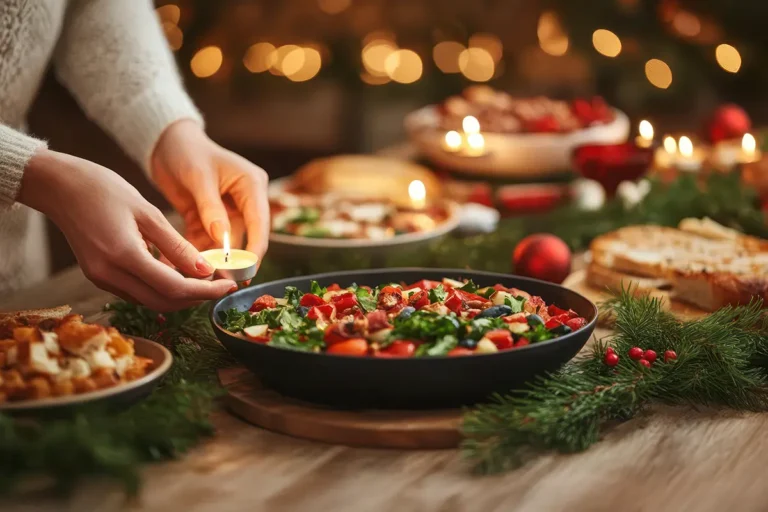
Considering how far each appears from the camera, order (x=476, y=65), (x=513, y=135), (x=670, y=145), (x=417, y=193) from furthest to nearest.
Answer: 1. (x=476, y=65)
2. (x=670, y=145)
3. (x=513, y=135)
4. (x=417, y=193)

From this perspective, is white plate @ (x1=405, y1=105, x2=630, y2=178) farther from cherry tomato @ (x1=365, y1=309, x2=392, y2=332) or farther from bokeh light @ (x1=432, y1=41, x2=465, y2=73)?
bokeh light @ (x1=432, y1=41, x2=465, y2=73)

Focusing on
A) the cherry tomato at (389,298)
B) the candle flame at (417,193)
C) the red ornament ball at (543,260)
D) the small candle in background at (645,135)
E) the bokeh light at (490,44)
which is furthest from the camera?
the bokeh light at (490,44)

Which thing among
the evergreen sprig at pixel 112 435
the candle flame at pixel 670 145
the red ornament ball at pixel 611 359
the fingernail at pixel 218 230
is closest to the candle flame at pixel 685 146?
the candle flame at pixel 670 145

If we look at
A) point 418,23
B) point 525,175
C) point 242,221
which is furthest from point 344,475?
point 418,23

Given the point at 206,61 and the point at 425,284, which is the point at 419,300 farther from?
the point at 206,61

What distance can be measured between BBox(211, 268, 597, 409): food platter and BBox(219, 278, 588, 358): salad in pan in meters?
0.02

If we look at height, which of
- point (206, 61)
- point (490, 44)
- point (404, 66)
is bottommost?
point (206, 61)

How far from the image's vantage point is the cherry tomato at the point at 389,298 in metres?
1.65

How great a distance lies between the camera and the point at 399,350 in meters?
1.44

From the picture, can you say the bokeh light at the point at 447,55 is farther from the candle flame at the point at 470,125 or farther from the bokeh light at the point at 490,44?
the candle flame at the point at 470,125

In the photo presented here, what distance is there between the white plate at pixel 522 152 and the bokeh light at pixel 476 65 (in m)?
2.27

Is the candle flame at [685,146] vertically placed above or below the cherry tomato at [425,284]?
above

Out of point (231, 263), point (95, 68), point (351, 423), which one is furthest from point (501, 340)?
point (95, 68)

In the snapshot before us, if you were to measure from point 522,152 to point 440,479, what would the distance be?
212 cm
